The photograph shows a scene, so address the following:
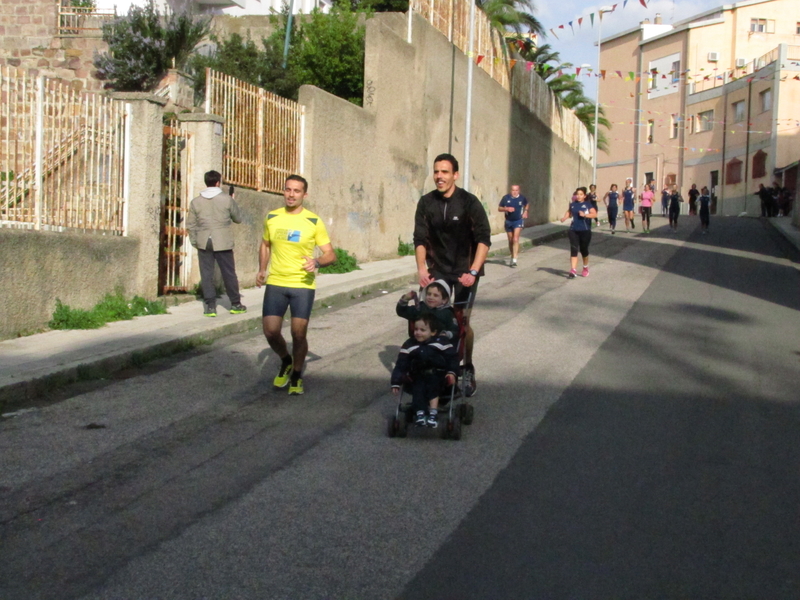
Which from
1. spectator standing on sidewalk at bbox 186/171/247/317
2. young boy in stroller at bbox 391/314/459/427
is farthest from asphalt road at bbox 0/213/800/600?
spectator standing on sidewalk at bbox 186/171/247/317

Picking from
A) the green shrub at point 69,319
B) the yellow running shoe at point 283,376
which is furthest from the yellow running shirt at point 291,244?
the green shrub at point 69,319

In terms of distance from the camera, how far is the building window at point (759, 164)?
159 ft

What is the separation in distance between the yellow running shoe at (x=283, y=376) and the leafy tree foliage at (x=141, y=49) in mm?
16914

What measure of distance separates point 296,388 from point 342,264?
9189 mm

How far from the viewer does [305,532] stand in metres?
4.59

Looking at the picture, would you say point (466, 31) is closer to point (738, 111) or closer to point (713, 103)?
point (738, 111)

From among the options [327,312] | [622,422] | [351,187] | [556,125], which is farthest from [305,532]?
[556,125]

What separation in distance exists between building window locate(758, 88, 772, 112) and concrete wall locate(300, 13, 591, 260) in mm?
25124

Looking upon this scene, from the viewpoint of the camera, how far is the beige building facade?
1870 inches

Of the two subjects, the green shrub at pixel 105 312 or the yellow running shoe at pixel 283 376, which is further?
the green shrub at pixel 105 312

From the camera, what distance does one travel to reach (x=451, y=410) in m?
6.38

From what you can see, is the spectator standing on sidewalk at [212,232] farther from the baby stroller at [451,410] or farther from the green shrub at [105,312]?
the baby stroller at [451,410]

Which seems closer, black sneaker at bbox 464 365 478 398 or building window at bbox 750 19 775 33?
black sneaker at bbox 464 365 478 398

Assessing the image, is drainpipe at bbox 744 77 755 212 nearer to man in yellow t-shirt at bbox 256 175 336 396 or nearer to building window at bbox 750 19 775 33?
→ building window at bbox 750 19 775 33
